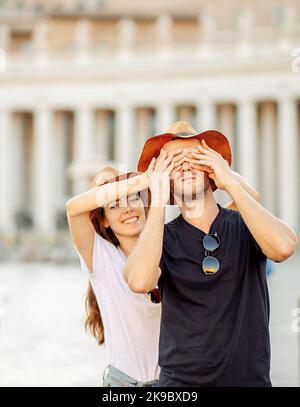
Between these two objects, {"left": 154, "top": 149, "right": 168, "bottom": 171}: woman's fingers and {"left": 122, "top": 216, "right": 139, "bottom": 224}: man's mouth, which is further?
{"left": 122, "top": 216, "right": 139, "bottom": 224}: man's mouth

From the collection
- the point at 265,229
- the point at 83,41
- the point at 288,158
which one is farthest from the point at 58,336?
the point at 83,41

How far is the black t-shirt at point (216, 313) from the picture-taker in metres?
3.20

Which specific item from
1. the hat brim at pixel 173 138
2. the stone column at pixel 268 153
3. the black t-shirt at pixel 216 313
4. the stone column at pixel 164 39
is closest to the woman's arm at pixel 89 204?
the hat brim at pixel 173 138

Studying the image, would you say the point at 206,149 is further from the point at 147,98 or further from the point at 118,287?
the point at 147,98

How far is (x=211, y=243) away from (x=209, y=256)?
0.07 m

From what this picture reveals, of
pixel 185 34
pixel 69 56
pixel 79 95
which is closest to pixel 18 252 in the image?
pixel 79 95

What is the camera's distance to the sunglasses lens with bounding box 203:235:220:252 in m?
3.26

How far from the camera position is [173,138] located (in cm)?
348

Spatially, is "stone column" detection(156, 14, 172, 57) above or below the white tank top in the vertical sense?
above

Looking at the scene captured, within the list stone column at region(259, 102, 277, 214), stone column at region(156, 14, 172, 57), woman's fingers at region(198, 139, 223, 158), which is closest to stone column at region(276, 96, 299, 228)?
stone column at region(259, 102, 277, 214)

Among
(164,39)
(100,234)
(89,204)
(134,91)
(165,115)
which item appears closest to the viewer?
(89,204)

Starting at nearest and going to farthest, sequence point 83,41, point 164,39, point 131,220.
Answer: point 131,220, point 164,39, point 83,41

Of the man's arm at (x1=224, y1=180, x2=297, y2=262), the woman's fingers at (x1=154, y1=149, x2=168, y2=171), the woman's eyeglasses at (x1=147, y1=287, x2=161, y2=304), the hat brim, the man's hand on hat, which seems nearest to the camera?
the man's arm at (x1=224, y1=180, x2=297, y2=262)

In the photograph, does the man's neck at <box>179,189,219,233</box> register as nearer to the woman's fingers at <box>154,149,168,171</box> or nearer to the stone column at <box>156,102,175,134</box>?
the woman's fingers at <box>154,149,168,171</box>
